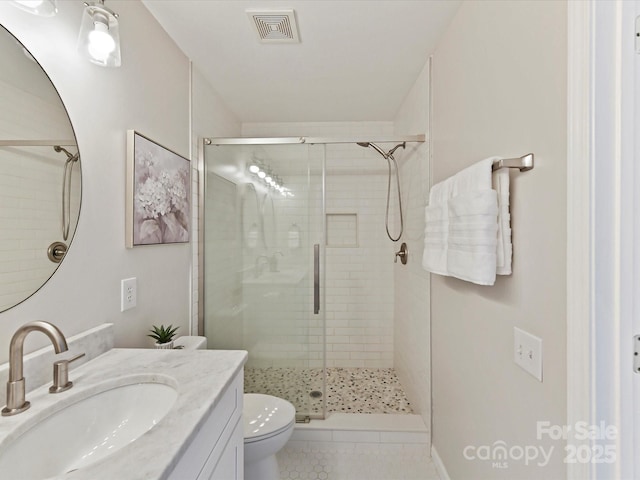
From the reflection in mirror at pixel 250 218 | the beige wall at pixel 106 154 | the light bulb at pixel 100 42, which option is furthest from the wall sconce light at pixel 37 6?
the reflection in mirror at pixel 250 218

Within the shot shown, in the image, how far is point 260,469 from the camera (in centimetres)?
157

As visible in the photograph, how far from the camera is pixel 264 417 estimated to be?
5.35 ft

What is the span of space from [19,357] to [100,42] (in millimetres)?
1033

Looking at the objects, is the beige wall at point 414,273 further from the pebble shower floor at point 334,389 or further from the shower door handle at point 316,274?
the shower door handle at point 316,274

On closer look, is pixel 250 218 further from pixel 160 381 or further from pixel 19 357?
pixel 19 357

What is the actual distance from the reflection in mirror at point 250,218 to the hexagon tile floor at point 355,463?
1.37 m

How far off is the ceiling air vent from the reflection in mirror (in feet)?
2.97

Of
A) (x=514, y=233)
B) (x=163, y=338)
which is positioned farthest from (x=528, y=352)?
(x=163, y=338)

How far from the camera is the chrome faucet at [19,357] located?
800 millimetres

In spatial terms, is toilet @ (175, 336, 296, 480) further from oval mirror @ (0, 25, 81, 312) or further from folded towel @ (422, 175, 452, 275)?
folded towel @ (422, 175, 452, 275)

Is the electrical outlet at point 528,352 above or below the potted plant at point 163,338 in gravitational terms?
above

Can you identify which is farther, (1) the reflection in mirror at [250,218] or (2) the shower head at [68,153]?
(1) the reflection in mirror at [250,218]
